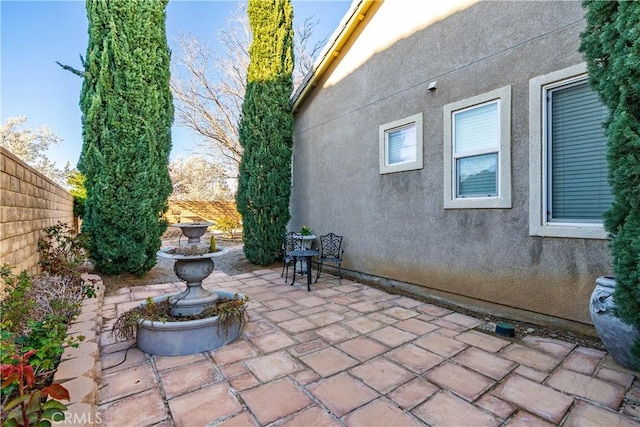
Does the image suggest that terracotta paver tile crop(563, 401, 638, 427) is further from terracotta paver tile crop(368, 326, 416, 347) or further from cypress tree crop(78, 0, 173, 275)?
cypress tree crop(78, 0, 173, 275)

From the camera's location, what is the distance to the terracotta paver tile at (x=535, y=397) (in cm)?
209

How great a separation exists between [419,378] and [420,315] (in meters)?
1.61

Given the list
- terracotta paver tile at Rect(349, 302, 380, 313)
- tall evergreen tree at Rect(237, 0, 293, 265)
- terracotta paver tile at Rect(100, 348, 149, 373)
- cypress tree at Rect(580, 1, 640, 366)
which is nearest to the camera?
cypress tree at Rect(580, 1, 640, 366)

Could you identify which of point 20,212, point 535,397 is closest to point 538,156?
point 535,397

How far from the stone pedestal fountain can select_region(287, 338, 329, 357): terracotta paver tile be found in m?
0.69

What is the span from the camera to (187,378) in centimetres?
252

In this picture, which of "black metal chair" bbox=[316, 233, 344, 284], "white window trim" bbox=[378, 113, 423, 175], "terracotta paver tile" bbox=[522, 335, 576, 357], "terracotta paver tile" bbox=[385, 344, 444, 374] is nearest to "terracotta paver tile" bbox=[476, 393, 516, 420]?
"terracotta paver tile" bbox=[385, 344, 444, 374]

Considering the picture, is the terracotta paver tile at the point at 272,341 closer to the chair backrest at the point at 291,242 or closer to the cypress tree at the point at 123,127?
the chair backrest at the point at 291,242

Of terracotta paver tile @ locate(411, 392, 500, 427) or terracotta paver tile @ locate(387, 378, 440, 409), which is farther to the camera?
terracotta paver tile @ locate(387, 378, 440, 409)

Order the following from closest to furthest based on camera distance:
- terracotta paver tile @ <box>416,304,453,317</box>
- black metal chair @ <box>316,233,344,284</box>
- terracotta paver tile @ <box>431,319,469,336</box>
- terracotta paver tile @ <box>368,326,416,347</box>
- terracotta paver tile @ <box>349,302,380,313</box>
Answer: terracotta paver tile @ <box>368,326,416,347</box>, terracotta paver tile @ <box>431,319,469,336</box>, terracotta paver tile @ <box>416,304,453,317</box>, terracotta paver tile @ <box>349,302,380,313</box>, black metal chair @ <box>316,233,344,284</box>

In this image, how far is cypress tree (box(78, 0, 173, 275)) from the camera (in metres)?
5.32

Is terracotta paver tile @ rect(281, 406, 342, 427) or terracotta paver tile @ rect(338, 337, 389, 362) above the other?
terracotta paver tile @ rect(338, 337, 389, 362)

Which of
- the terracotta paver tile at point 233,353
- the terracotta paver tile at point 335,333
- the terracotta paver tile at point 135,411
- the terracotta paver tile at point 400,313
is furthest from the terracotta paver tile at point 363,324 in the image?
the terracotta paver tile at point 135,411

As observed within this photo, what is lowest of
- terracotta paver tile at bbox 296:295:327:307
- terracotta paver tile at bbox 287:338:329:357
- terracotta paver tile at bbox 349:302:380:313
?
terracotta paver tile at bbox 287:338:329:357
